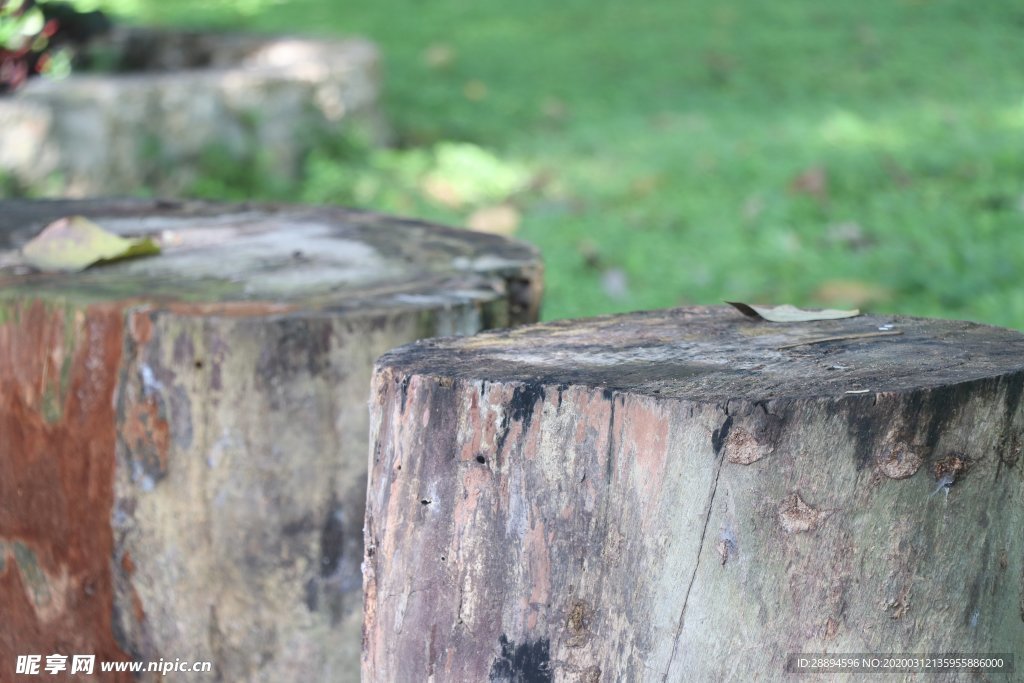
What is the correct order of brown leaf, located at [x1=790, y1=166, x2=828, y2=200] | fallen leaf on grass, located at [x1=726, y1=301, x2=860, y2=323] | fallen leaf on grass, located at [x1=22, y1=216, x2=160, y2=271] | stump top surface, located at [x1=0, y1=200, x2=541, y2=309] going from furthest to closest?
brown leaf, located at [x1=790, y1=166, x2=828, y2=200]
fallen leaf on grass, located at [x1=22, y1=216, x2=160, y2=271]
stump top surface, located at [x1=0, y1=200, x2=541, y2=309]
fallen leaf on grass, located at [x1=726, y1=301, x2=860, y2=323]

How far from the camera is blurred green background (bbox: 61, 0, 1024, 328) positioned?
326 centimetres

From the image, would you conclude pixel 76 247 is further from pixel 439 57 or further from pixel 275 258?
pixel 439 57

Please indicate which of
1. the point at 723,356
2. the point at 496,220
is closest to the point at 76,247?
the point at 723,356

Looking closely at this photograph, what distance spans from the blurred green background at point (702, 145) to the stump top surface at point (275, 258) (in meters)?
1.08

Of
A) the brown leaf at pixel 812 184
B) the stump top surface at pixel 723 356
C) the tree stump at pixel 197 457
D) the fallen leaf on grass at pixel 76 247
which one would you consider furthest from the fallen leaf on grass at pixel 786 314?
the brown leaf at pixel 812 184

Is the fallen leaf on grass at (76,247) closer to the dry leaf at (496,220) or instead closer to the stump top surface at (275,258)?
the stump top surface at (275,258)

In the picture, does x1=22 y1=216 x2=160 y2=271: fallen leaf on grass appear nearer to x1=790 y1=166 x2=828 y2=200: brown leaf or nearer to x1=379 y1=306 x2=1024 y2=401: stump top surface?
x1=379 y1=306 x2=1024 y2=401: stump top surface

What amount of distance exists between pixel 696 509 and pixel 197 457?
2.33ft

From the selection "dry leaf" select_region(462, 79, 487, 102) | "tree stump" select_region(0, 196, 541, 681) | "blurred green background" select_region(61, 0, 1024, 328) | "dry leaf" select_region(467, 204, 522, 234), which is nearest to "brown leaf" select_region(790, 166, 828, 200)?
"blurred green background" select_region(61, 0, 1024, 328)

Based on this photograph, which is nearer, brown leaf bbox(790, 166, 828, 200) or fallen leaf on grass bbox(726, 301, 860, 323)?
fallen leaf on grass bbox(726, 301, 860, 323)

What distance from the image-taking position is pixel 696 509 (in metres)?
1.17

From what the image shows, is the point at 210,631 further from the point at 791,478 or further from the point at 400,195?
the point at 400,195

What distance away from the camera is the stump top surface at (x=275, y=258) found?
1668 mm

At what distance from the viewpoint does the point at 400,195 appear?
4.05 metres
